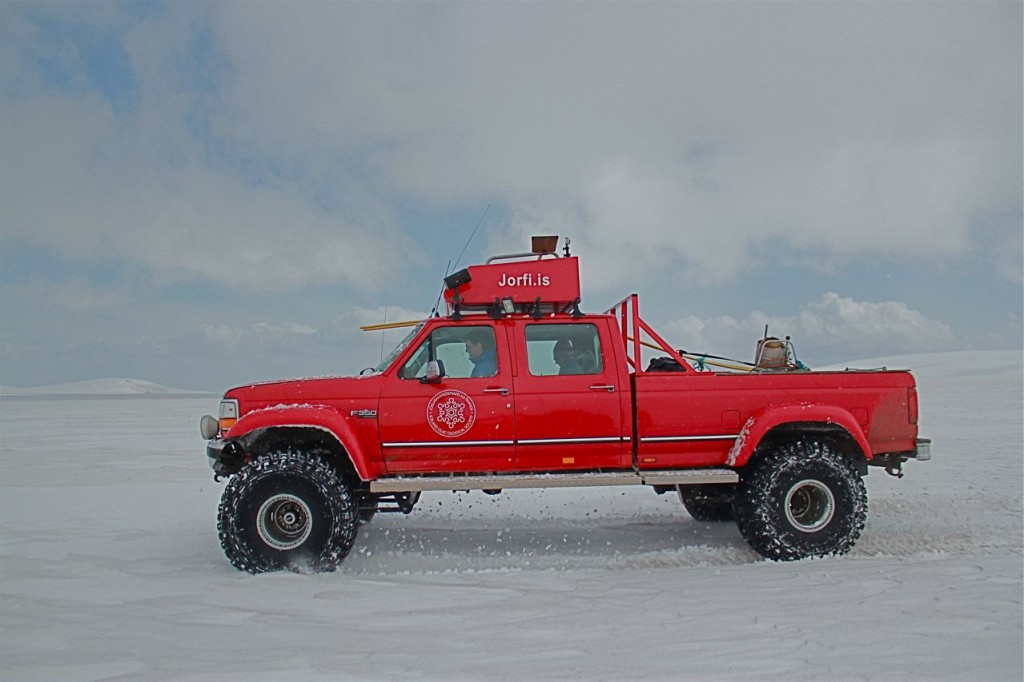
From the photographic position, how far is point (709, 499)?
6.45 meters

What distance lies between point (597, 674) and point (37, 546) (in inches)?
212

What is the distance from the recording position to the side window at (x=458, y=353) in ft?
19.8

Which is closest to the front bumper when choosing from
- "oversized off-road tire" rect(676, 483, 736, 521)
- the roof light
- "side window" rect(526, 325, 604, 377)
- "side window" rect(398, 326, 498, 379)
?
"side window" rect(398, 326, 498, 379)

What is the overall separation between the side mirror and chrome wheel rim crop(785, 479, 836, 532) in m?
2.88

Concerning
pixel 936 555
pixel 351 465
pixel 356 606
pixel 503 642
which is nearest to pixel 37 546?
pixel 351 465

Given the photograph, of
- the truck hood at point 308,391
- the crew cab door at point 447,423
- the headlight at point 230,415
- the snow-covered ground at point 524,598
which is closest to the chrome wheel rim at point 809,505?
the snow-covered ground at point 524,598

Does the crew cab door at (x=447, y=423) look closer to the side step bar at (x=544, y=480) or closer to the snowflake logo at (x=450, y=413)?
the snowflake logo at (x=450, y=413)

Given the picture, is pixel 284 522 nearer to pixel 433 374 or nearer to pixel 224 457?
pixel 224 457

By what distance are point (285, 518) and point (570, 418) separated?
233cm

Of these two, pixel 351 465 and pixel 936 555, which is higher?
pixel 351 465

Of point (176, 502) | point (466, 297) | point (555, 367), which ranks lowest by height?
point (176, 502)

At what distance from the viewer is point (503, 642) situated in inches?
162

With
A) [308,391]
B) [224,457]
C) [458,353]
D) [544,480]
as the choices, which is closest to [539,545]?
[544,480]

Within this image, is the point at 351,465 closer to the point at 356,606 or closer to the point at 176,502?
the point at 356,606
